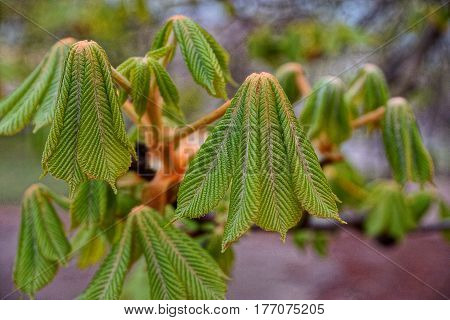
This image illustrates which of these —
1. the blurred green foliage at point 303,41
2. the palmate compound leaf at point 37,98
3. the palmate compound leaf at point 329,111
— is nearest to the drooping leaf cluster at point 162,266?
the palmate compound leaf at point 37,98

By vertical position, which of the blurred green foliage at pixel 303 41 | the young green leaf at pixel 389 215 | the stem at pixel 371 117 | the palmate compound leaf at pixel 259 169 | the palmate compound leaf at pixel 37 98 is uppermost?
the blurred green foliage at pixel 303 41

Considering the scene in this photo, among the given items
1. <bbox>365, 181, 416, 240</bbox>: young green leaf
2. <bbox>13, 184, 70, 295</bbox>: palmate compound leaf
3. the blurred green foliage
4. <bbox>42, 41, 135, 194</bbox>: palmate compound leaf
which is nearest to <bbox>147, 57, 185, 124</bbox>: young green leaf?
<bbox>42, 41, 135, 194</bbox>: palmate compound leaf

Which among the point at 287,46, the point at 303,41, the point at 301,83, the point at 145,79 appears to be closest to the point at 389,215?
the point at 301,83

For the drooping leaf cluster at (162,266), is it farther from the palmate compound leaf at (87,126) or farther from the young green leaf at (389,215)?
the young green leaf at (389,215)

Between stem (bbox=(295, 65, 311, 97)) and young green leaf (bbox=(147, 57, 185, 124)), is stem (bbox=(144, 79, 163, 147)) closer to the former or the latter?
young green leaf (bbox=(147, 57, 185, 124))

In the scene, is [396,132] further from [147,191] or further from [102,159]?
[102,159]

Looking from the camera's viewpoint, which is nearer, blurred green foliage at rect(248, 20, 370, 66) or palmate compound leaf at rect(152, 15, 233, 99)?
palmate compound leaf at rect(152, 15, 233, 99)
